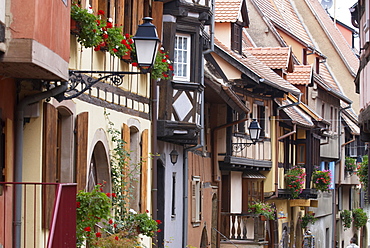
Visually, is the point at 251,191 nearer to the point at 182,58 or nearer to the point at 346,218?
the point at 182,58

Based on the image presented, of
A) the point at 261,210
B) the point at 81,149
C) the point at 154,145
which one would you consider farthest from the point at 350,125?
the point at 81,149

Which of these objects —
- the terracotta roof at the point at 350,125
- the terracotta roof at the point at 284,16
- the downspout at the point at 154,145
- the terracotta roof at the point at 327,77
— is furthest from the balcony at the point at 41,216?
the terracotta roof at the point at 350,125

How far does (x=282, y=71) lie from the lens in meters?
30.2

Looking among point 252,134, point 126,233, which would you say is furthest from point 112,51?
point 252,134

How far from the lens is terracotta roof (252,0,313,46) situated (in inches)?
1387

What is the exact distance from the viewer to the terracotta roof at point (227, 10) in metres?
24.4

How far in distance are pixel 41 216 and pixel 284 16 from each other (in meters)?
31.4

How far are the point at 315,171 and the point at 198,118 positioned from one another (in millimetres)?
17860

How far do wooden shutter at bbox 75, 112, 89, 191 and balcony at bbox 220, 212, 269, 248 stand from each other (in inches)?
550

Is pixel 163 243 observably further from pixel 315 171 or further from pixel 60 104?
pixel 315 171

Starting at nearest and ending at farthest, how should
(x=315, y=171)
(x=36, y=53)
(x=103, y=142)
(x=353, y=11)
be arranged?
(x=36, y=53), (x=103, y=142), (x=353, y=11), (x=315, y=171)

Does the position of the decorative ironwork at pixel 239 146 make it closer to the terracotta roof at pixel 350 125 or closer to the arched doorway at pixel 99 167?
the arched doorway at pixel 99 167

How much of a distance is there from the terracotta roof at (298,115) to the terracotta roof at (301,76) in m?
1.06

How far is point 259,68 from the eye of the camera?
1047 inches
